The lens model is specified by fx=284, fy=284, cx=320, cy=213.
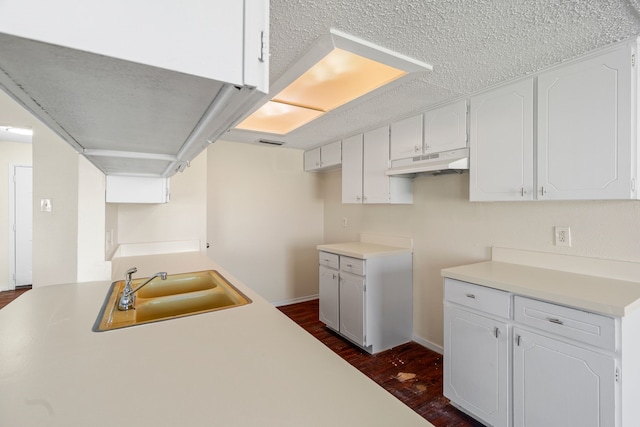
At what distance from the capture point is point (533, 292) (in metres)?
1.46

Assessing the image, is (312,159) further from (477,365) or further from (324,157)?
(477,365)

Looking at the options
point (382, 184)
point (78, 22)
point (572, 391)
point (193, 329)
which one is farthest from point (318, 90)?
point (572, 391)

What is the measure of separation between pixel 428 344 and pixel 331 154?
90.6 inches

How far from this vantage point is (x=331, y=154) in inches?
137

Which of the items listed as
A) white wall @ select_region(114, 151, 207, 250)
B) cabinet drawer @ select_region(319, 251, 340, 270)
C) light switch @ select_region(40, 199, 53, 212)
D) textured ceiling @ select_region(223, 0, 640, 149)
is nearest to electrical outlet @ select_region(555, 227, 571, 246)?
textured ceiling @ select_region(223, 0, 640, 149)

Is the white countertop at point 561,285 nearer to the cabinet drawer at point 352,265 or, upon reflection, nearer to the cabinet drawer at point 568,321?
the cabinet drawer at point 568,321

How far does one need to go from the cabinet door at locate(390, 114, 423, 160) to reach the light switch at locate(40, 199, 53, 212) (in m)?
2.79

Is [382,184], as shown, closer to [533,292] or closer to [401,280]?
[401,280]

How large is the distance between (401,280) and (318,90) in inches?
75.7

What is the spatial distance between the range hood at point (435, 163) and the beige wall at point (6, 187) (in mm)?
5318

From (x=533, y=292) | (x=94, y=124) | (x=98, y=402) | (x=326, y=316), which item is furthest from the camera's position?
(x=326, y=316)

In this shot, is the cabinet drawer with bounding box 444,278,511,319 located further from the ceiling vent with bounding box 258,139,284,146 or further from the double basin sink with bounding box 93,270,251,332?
the ceiling vent with bounding box 258,139,284,146

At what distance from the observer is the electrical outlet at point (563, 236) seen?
1.80 metres

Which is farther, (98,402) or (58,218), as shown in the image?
(58,218)
